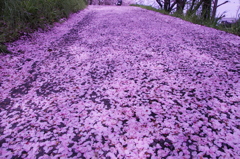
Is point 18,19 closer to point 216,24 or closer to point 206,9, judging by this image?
point 216,24

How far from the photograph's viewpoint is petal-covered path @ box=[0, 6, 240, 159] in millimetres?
1602

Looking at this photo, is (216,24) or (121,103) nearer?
(121,103)

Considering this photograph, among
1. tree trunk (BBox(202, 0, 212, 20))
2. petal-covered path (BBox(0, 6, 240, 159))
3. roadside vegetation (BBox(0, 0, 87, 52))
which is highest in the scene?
tree trunk (BBox(202, 0, 212, 20))

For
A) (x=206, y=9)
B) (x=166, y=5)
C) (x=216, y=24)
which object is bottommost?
(x=216, y=24)

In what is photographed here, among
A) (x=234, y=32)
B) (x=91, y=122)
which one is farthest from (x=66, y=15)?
(x=91, y=122)

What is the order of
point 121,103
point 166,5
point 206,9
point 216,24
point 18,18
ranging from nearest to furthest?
point 121,103, point 18,18, point 216,24, point 206,9, point 166,5

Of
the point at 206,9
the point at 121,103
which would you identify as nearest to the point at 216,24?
the point at 206,9

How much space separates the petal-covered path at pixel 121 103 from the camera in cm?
160

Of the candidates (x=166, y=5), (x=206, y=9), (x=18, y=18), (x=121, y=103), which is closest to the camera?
(x=121, y=103)

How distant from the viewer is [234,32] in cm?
559

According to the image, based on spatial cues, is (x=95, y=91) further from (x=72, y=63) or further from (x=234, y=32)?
(x=234, y=32)

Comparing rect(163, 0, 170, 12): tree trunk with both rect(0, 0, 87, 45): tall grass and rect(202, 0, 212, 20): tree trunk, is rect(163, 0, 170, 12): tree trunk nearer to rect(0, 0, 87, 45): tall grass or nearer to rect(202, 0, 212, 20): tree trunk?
rect(202, 0, 212, 20): tree trunk

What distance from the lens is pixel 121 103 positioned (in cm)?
226

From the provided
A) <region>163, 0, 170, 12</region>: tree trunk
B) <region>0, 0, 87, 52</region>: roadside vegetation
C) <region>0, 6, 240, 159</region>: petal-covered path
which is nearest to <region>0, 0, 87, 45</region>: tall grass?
<region>0, 0, 87, 52</region>: roadside vegetation
